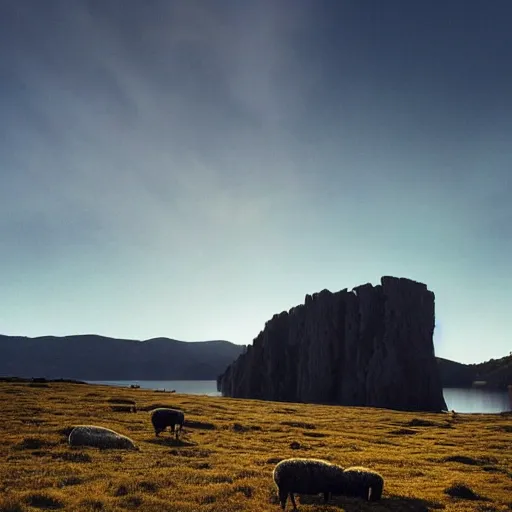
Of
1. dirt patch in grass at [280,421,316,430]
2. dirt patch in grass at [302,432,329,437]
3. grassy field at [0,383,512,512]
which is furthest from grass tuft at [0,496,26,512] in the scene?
dirt patch in grass at [280,421,316,430]

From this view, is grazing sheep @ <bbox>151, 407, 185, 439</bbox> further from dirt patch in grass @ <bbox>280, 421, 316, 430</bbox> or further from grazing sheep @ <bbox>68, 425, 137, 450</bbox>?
dirt patch in grass @ <bbox>280, 421, 316, 430</bbox>

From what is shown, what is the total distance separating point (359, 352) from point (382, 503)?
101063 millimetres

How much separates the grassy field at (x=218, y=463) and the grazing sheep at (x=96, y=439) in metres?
0.78

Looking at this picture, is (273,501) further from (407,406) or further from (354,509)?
(407,406)

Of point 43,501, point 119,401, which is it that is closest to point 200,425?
point 119,401

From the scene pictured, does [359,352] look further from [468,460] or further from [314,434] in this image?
[468,460]

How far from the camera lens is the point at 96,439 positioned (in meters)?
23.2

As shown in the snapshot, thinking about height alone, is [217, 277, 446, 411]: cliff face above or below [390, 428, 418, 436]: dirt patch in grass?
above

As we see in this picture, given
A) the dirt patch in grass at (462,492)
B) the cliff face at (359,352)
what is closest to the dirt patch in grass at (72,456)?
the dirt patch in grass at (462,492)

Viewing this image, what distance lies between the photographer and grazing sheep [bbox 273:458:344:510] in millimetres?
14508

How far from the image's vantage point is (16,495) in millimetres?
13844

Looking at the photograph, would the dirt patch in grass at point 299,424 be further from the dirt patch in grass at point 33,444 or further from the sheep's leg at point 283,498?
the sheep's leg at point 283,498

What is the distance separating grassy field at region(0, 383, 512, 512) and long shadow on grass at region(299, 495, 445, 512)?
0.03 meters

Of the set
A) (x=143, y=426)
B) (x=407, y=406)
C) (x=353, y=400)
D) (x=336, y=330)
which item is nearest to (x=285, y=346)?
(x=336, y=330)
